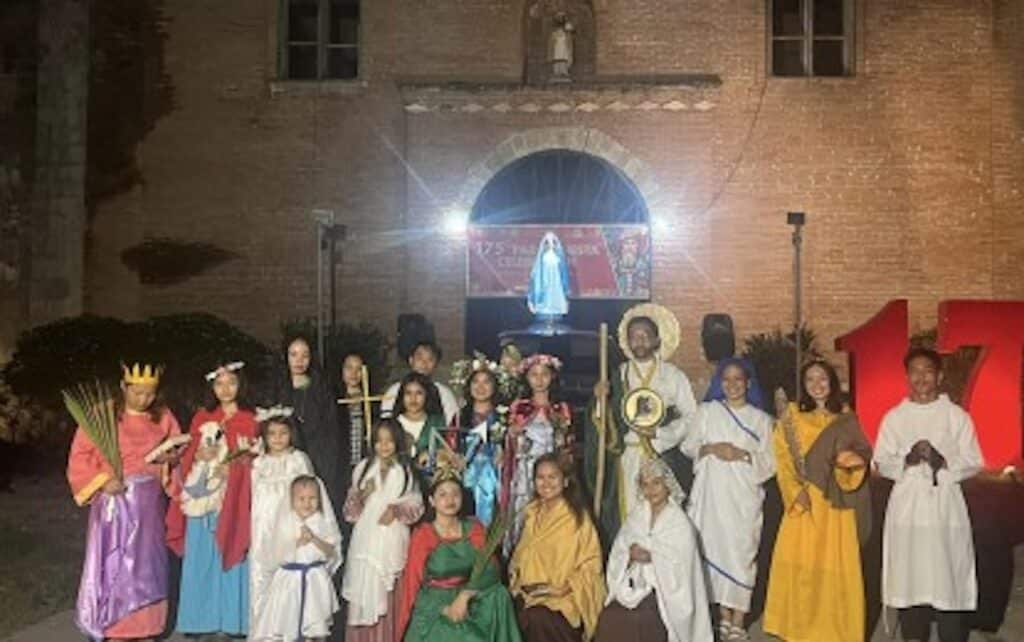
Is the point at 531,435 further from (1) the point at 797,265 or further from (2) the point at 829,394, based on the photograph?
(1) the point at 797,265

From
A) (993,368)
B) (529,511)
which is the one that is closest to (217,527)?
(529,511)

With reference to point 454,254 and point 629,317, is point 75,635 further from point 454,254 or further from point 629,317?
point 454,254

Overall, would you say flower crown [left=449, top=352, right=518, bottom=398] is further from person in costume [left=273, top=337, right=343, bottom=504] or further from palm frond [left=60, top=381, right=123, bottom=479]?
palm frond [left=60, top=381, right=123, bottom=479]

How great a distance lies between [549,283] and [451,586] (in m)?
9.85

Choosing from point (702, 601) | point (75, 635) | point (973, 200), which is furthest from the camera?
point (973, 200)

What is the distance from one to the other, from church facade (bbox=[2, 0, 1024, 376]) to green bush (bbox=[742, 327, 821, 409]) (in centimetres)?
32

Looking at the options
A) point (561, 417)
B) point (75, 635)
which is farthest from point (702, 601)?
point (75, 635)

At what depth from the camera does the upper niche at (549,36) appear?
16766mm

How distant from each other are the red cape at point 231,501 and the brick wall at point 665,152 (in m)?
9.25

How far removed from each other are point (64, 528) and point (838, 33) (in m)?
12.2

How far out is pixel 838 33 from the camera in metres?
17.0

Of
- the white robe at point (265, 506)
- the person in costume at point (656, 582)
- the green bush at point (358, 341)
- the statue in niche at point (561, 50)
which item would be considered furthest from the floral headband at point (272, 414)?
the statue in niche at point (561, 50)

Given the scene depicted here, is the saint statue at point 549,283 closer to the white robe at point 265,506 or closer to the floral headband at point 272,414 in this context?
the floral headband at point 272,414

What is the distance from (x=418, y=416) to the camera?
25.7ft
